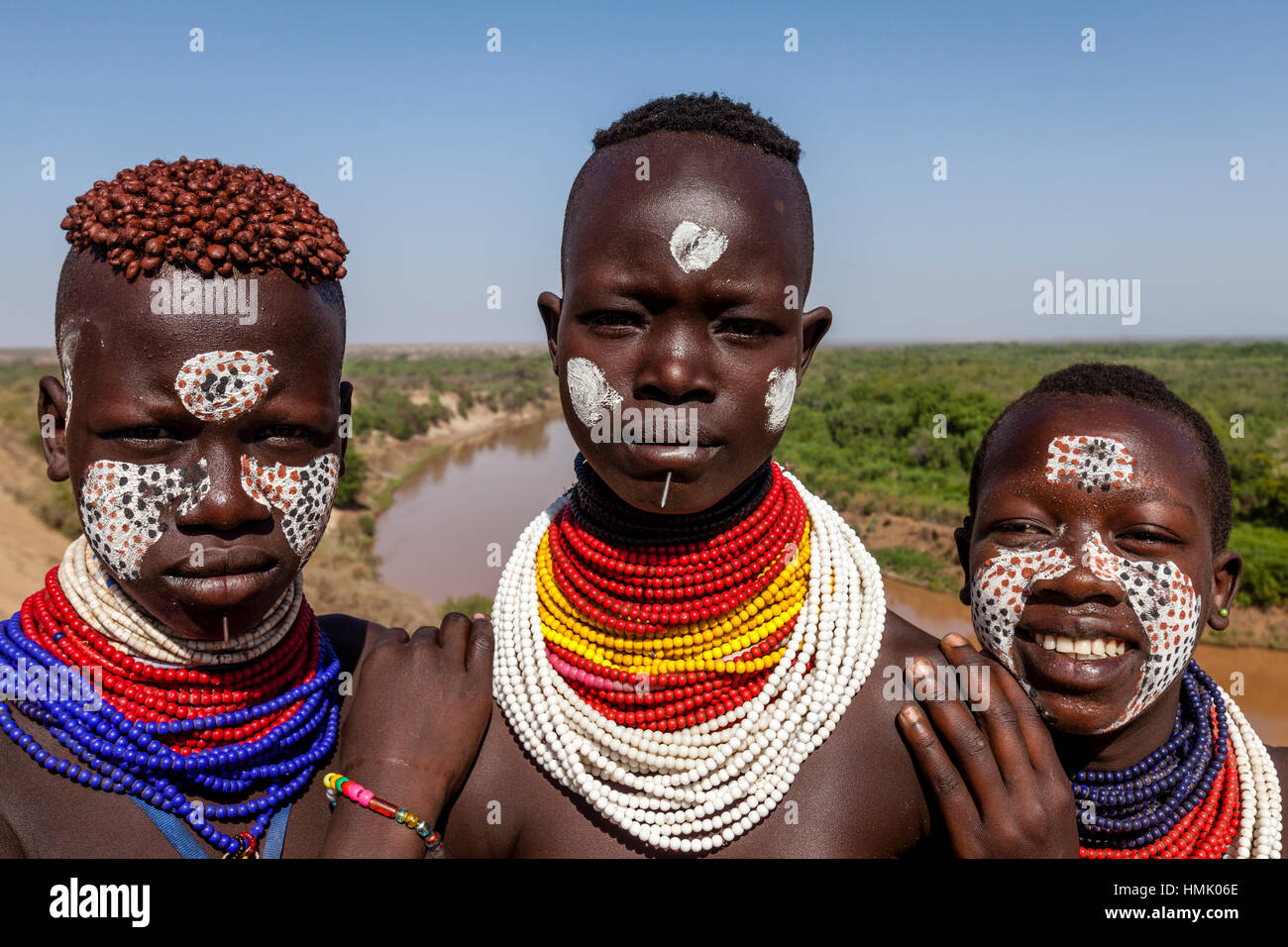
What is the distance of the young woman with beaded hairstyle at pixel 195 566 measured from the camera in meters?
1.92

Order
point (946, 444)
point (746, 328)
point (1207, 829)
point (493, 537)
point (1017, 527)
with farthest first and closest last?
point (946, 444)
point (493, 537)
point (1207, 829)
point (1017, 527)
point (746, 328)

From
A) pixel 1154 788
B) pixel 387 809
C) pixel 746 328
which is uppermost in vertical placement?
pixel 746 328

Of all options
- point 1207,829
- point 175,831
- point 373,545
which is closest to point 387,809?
point 175,831

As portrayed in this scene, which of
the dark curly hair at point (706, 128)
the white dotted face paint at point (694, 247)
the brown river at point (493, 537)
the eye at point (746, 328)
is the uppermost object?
the dark curly hair at point (706, 128)

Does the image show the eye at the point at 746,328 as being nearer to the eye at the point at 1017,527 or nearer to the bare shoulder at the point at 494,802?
the eye at the point at 1017,527

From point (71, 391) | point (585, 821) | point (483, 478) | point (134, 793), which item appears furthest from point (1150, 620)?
point (483, 478)

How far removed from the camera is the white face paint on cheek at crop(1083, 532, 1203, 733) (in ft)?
6.94

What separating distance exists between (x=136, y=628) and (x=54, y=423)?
1.73 ft

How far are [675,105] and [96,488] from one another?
1591 millimetres

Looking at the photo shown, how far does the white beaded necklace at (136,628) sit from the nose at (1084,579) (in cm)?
187

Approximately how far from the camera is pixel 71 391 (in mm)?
1998

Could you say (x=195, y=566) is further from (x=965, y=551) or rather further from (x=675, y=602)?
(x=965, y=551)

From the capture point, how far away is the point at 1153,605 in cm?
212

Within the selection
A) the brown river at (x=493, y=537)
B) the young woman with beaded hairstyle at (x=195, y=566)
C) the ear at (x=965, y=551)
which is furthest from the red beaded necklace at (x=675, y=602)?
the brown river at (x=493, y=537)
